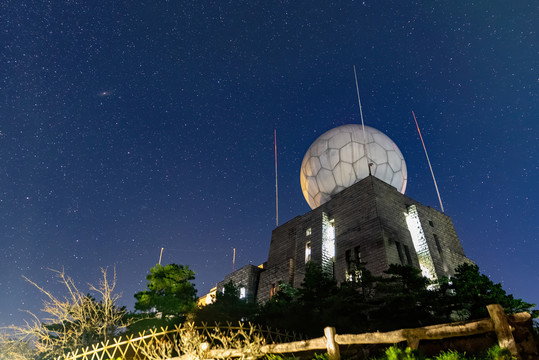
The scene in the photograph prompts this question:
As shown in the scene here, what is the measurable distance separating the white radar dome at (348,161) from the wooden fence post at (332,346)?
16.7 meters

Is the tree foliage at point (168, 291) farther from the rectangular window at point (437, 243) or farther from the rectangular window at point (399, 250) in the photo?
the rectangular window at point (437, 243)

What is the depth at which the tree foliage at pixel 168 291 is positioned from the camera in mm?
22953

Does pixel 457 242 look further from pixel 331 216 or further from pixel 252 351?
pixel 252 351

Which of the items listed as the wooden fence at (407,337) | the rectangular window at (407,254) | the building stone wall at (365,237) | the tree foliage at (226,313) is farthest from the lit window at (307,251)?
the wooden fence at (407,337)

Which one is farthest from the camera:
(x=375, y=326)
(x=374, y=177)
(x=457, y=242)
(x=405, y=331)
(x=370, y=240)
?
(x=457, y=242)

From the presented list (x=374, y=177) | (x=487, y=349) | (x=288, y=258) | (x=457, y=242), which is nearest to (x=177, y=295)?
(x=288, y=258)

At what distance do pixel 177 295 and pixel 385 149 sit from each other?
18.3m

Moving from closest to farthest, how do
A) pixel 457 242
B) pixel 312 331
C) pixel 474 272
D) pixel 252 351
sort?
pixel 252 351, pixel 312 331, pixel 474 272, pixel 457 242

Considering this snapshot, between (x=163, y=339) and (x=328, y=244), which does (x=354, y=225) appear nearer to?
(x=328, y=244)

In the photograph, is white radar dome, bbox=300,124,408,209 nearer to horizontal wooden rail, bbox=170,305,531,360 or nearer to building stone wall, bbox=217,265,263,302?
building stone wall, bbox=217,265,263,302

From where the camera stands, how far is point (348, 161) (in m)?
23.0

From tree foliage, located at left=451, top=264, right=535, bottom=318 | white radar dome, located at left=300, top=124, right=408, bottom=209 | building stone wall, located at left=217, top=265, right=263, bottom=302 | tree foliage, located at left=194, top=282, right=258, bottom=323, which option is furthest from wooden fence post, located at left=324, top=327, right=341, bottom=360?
building stone wall, located at left=217, top=265, right=263, bottom=302

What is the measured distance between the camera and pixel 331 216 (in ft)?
72.5

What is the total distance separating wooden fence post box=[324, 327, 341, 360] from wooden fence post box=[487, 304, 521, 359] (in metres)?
2.87
